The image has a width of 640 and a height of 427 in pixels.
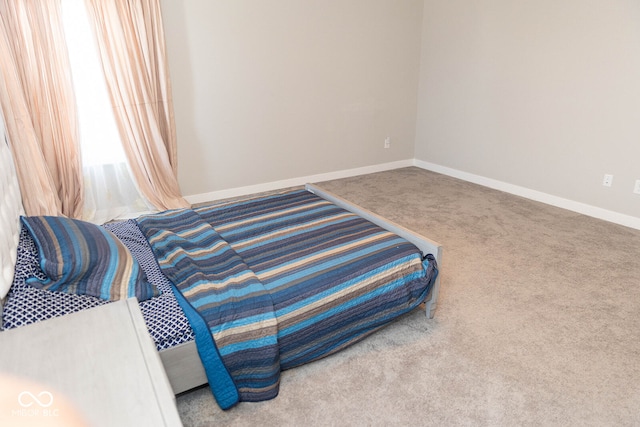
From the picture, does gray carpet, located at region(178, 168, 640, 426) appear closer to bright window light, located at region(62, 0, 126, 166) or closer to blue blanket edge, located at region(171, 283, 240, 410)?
blue blanket edge, located at region(171, 283, 240, 410)

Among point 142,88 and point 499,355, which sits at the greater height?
point 142,88

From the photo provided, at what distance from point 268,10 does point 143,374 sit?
12.3 ft

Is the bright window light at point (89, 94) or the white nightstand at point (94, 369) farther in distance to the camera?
the bright window light at point (89, 94)

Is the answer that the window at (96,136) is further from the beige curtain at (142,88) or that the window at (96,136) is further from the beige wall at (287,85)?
the beige wall at (287,85)

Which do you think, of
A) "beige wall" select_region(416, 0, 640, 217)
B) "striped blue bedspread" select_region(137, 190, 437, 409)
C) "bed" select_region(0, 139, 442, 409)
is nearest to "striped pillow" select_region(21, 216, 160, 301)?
"bed" select_region(0, 139, 442, 409)

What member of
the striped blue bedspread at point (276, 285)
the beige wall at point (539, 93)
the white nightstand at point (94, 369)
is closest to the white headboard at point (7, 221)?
the white nightstand at point (94, 369)

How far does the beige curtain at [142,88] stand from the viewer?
319cm

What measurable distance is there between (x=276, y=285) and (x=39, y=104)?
2.58 m

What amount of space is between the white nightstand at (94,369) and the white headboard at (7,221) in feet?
1.64

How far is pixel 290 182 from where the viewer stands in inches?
178

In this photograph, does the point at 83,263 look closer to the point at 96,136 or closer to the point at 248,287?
the point at 248,287

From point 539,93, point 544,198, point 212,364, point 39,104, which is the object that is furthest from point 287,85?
point 212,364

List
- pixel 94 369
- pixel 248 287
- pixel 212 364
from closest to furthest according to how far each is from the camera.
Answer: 1. pixel 94 369
2. pixel 212 364
3. pixel 248 287

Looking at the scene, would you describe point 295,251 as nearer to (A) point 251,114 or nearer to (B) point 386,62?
(A) point 251,114
